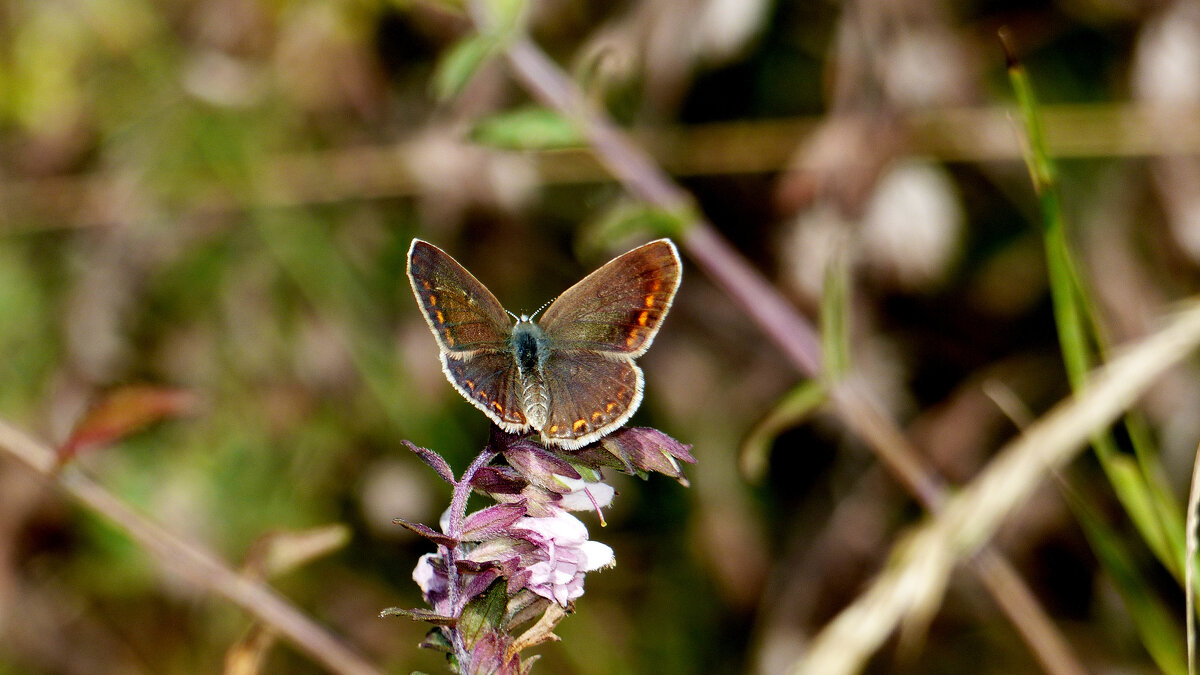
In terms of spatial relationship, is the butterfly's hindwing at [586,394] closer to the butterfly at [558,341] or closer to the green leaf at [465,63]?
the butterfly at [558,341]

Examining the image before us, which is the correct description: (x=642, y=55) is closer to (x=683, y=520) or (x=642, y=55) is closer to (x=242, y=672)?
(x=683, y=520)

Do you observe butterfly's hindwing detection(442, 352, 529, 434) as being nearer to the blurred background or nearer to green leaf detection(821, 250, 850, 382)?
green leaf detection(821, 250, 850, 382)

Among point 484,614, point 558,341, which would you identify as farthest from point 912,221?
point 484,614

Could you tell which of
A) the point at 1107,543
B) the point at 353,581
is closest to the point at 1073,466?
the point at 1107,543

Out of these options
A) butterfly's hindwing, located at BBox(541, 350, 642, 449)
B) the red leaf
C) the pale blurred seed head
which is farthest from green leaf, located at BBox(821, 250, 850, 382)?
the red leaf

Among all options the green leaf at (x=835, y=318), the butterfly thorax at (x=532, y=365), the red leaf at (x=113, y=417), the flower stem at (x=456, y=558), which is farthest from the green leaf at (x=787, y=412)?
the red leaf at (x=113, y=417)

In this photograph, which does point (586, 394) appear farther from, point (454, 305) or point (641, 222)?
point (641, 222)

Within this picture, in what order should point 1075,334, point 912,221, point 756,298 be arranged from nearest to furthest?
point 1075,334 < point 756,298 < point 912,221
